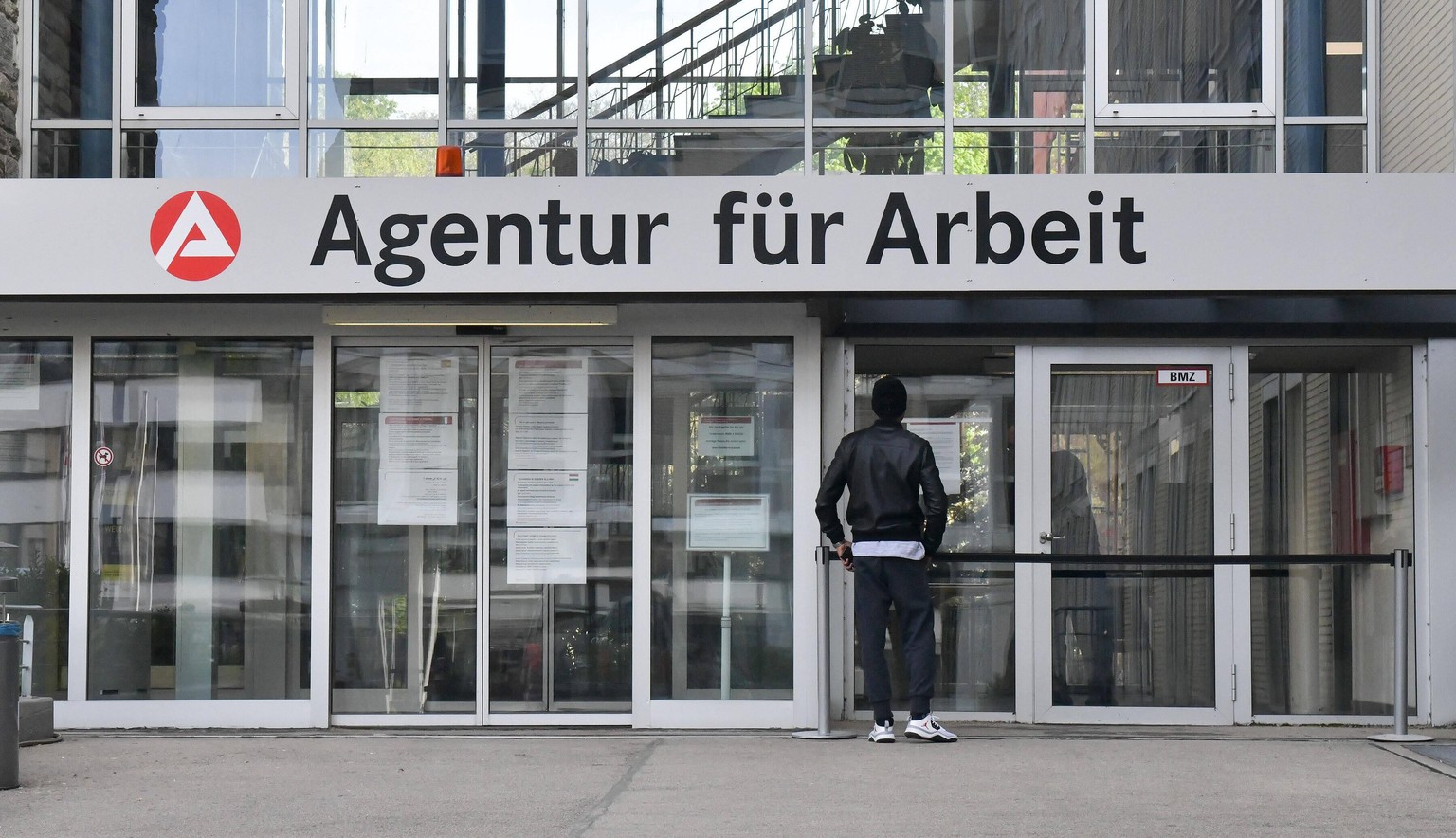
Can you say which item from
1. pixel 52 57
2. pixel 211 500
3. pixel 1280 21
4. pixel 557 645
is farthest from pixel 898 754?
pixel 52 57

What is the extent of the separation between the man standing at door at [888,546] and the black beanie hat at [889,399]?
75 mm

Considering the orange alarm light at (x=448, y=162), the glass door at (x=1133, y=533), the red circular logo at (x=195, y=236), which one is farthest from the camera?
the glass door at (x=1133, y=533)

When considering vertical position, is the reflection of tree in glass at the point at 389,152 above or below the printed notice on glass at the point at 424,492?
above

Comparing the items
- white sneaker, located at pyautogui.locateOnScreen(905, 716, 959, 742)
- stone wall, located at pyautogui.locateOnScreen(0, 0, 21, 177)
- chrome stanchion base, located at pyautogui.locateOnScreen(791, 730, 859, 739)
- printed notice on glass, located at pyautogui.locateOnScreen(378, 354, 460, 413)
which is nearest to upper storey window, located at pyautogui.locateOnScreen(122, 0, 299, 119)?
stone wall, located at pyautogui.locateOnScreen(0, 0, 21, 177)

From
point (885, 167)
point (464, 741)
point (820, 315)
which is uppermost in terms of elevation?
point (885, 167)

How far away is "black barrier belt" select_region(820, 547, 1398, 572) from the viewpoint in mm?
9695

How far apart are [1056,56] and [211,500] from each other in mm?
5603

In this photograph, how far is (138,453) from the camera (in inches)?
393

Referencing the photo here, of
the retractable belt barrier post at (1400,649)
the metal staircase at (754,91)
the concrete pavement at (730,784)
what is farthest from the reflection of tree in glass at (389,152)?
the retractable belt barrier post at (1400,649)

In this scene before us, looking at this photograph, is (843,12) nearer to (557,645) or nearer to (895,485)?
(895,485)

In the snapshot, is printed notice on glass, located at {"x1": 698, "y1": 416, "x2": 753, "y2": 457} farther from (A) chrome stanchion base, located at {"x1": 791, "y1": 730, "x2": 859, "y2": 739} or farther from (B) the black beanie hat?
(A) chrome stanchion base, located at {"x1": 791, "y1": 730, "x2": 859, "y2": 739}

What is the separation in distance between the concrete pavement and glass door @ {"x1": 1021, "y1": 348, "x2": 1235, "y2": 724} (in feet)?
0.91

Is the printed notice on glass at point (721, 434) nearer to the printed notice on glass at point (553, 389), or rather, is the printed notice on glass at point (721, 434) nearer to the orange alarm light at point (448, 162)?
the printed notice on glass at point (553, 389)

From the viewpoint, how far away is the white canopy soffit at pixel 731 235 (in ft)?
28.4
